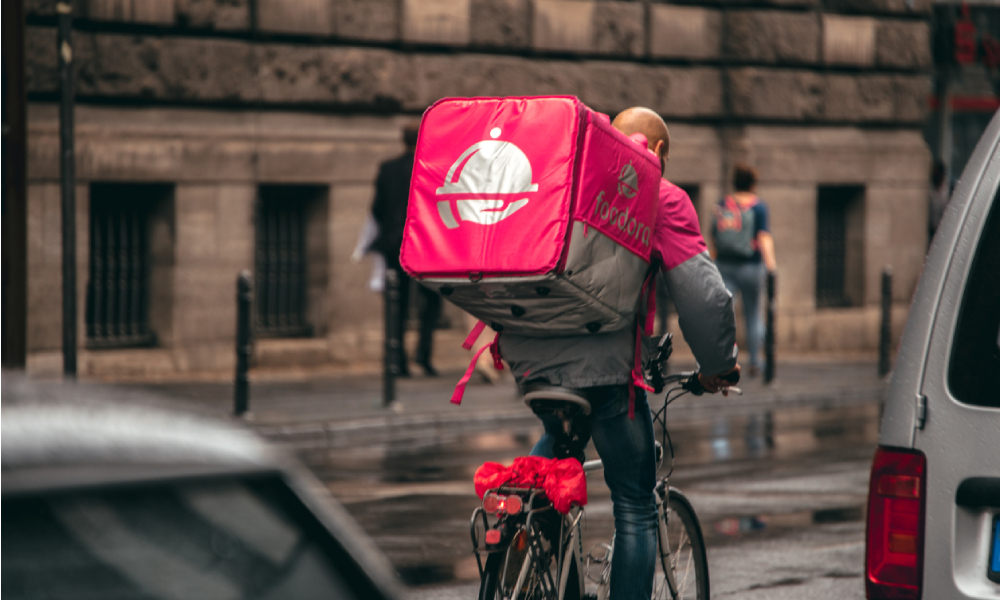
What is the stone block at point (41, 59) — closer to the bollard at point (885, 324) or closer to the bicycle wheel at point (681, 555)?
the bollard at point (885, 324)

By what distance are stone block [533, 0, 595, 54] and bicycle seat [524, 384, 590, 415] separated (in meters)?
11.0

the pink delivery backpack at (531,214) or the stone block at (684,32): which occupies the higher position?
the stone block at (684,32)

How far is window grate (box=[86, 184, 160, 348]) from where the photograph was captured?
12.3 meters

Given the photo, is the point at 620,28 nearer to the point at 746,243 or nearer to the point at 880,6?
the point at 746,243

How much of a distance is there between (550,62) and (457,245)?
11.3 metres

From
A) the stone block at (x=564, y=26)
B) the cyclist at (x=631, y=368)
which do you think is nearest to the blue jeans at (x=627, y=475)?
the cyclist at (x=631, y=368)

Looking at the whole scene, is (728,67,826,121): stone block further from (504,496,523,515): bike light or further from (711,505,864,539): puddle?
(504,496,523,515): bike light

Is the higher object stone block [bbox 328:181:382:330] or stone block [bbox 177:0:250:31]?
stone block [bbox 177:0:250:31]

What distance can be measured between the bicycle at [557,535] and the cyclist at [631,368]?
59mm

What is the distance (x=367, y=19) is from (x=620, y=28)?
9.96 feet

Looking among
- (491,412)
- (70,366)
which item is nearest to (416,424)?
(491,412)

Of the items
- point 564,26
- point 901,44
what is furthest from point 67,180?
point 901,44

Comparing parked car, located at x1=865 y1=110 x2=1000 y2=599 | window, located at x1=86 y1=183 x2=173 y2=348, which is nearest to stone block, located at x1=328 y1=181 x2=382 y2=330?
window, located at x1=86 y1=183 x2=173 y2=348

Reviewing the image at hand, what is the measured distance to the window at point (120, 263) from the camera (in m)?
12.3
